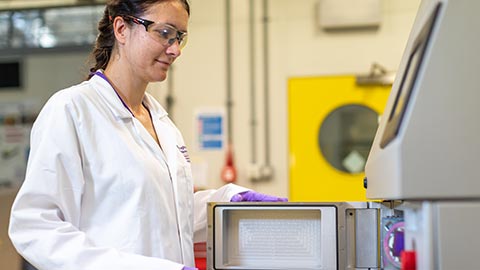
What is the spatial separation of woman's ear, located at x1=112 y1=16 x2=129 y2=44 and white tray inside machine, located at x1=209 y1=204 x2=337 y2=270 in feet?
1.50

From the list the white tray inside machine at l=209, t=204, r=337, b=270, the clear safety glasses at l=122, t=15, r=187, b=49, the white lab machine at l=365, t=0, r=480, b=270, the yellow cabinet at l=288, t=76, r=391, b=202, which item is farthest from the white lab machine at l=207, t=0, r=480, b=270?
the yellow cabinet at l=288, t=76, r=391, b=202

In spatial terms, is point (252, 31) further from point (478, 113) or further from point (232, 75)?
point (478, 113)

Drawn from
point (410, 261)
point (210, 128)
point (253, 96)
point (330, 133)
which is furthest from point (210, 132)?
point (410, 261)

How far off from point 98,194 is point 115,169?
0.21 feet

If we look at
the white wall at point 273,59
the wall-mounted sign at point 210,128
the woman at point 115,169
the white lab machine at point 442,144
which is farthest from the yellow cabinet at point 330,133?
the white lab machine at point 442,144

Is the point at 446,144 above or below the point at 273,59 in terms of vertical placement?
below

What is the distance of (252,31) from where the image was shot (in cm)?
392

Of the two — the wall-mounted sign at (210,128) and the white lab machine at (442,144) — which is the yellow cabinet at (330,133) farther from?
the white lab machine at (442,144)

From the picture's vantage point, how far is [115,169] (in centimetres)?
131

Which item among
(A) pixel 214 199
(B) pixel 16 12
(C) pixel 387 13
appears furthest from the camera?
(B) pixel 16 12

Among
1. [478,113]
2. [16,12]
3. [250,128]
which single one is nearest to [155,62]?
[478,113]

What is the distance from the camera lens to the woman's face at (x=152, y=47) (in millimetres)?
1426

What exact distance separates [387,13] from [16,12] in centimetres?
250

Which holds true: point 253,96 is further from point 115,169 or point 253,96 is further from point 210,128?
point 115,169
